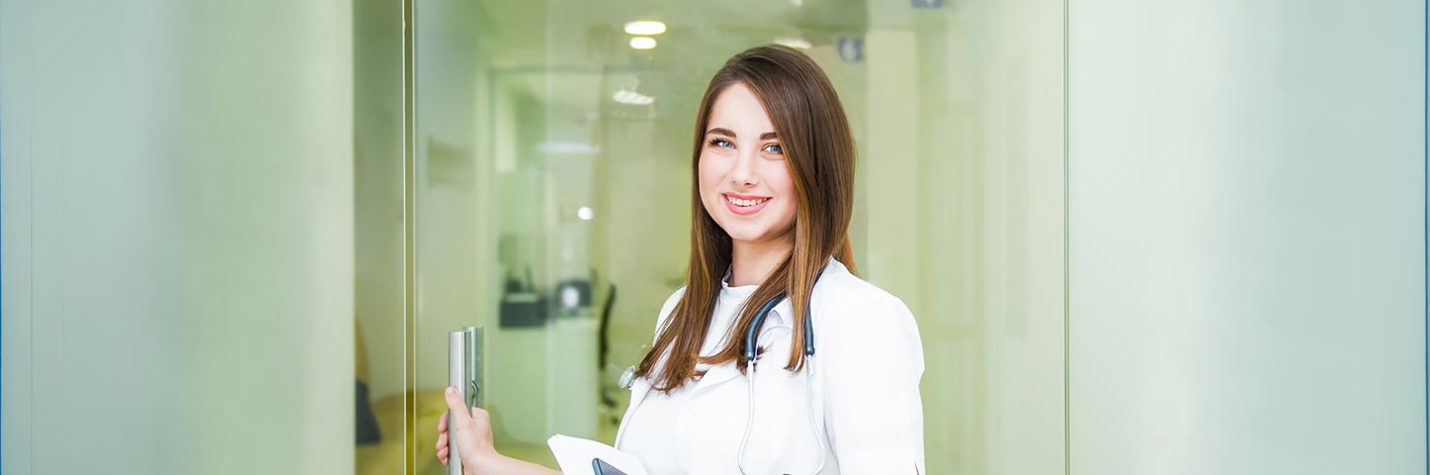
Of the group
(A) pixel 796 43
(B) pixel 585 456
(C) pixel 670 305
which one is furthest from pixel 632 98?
(B) pixel 585 456

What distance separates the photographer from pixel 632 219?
2428 millimetres

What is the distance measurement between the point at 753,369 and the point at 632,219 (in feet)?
2.82

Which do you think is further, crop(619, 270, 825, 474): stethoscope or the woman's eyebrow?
the woman's eyebrow

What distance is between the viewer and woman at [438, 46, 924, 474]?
152cm

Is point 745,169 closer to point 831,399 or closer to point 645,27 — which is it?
point 831,399

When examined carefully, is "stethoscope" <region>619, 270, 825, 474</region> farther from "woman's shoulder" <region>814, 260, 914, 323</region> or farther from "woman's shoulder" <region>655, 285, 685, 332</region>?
"woman's shoulder" <region>655, 285, 685, 332</region>
